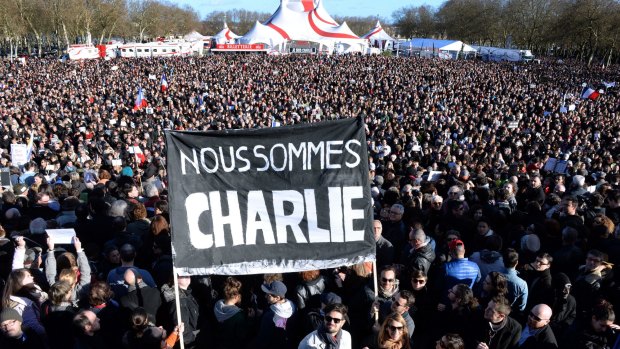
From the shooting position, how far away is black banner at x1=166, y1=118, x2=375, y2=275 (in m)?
3.33

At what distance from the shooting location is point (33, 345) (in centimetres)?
330

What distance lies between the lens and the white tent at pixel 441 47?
170ft

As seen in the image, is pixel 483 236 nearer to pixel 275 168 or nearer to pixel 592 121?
pixel 275 168

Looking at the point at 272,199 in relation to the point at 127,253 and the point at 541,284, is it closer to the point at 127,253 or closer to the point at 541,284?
the point at 127,253

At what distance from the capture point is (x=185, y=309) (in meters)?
3.66

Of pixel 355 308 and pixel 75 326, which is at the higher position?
pixel 75 326

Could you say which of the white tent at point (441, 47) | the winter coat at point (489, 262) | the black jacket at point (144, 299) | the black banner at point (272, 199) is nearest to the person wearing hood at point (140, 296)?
the black jacket at point (144, 299)

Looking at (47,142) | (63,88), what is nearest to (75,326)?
(47,142)

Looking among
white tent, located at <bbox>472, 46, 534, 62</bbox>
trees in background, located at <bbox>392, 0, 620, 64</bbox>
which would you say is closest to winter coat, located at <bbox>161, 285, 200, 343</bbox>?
white tent, located at <bbox>472, 46, 534, 62</bbox>

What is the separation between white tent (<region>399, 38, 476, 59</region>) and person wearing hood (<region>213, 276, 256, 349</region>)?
2041 inches

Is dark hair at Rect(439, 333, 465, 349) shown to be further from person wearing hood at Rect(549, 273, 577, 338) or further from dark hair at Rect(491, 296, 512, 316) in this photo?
person wearing hood at Rect(549, 273, 577, 338)

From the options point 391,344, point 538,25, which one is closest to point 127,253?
point 391,344

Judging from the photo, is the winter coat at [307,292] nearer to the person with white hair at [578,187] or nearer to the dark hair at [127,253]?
the dark hair at [127,253]

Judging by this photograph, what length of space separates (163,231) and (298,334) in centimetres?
198
